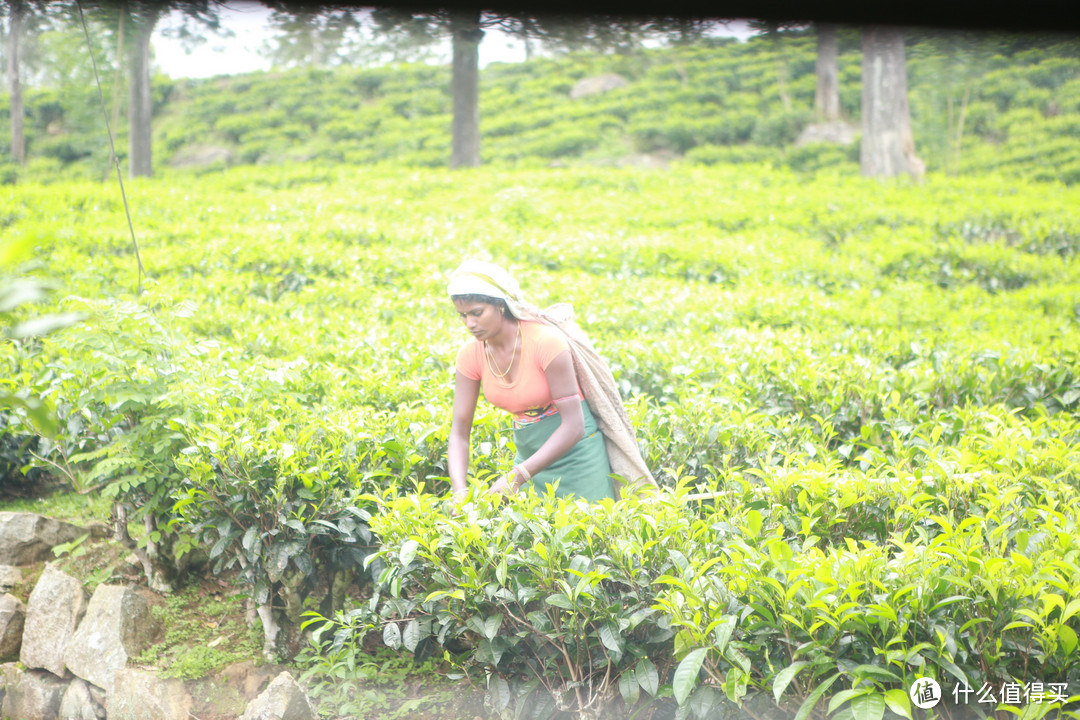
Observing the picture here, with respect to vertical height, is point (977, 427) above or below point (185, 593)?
above

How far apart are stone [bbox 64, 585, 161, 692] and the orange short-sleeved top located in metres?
1.72

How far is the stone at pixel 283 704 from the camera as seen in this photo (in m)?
2.67

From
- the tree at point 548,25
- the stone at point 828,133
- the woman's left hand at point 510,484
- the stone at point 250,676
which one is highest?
the stone at point 828,133

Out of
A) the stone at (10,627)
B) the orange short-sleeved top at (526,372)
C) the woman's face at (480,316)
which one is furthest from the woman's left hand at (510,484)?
the stone at (10,627)

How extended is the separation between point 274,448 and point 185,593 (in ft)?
3.64

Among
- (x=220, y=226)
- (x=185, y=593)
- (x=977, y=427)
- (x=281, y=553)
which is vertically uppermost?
(x=220, y=226)

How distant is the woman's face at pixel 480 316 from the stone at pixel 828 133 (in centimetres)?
1631

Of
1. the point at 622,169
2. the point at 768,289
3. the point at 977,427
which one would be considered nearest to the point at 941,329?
the point at 768,289

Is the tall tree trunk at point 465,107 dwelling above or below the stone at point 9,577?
above

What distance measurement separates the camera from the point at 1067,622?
2.05m

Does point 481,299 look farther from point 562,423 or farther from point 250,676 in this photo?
point 250,676

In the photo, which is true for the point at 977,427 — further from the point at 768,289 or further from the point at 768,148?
the point at 768,148

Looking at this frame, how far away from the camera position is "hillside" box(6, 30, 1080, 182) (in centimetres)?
1661

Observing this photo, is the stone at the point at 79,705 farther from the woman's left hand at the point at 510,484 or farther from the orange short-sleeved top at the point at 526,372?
the orange short-sleeved top at the point at 526,372
